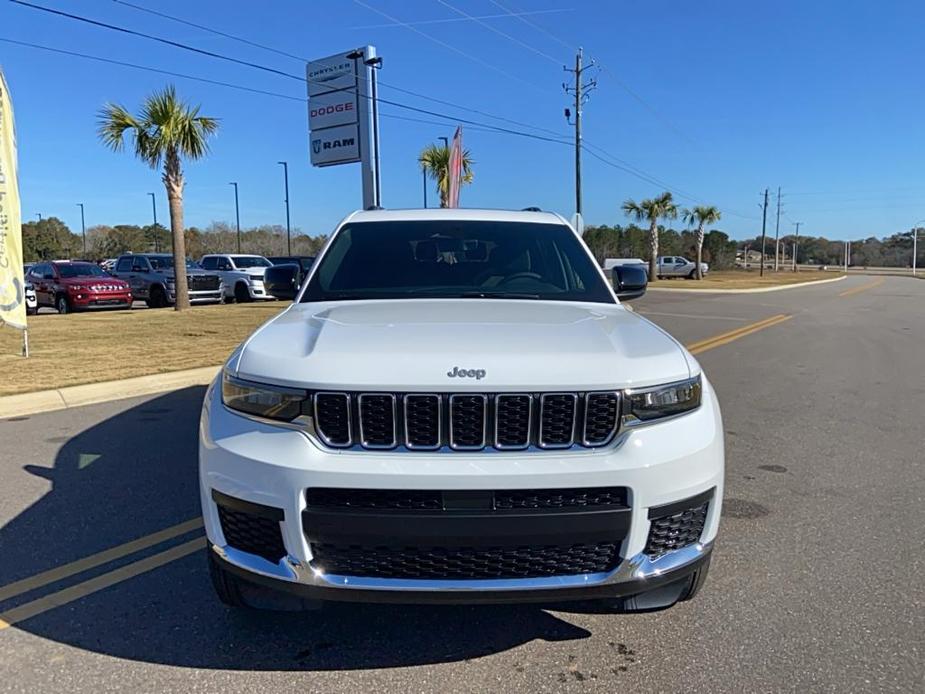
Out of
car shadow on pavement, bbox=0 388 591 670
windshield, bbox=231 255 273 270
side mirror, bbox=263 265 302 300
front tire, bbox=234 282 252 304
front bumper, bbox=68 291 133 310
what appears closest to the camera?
car shadow on pavement, bbox=0 388 591 670

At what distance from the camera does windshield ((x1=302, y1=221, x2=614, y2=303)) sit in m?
3.95

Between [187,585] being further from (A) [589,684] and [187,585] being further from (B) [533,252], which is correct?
(B) [533,252]

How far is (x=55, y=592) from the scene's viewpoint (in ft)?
10.7

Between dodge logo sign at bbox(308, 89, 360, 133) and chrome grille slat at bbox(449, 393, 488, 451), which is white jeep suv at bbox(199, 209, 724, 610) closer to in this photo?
chrome grille slat at bbox(449, 393, 488, 451)

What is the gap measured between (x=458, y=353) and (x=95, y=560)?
2.41 meters

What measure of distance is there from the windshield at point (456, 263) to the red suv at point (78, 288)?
1918 cm

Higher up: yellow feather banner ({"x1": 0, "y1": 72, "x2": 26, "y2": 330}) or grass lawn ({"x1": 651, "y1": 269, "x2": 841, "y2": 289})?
yellow feather banner ({"x1": 0, "y1": 72, "x2": 26, "y2": 330})

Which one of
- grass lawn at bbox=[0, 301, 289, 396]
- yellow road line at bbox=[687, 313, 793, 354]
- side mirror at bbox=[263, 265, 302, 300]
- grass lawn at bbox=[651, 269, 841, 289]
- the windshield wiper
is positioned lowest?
grass lawn at bbox=[651, 269, 841, 289]

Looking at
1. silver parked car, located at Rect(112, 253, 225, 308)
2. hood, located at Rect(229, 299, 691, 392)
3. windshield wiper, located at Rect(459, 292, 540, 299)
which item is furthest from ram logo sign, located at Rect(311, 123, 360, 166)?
hood, located at Rect(229, 299, 691, 392)

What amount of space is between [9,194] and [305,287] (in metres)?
8.04

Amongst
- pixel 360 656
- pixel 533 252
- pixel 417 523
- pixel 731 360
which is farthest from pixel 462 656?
pixel 731 360

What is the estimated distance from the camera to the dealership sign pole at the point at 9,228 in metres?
9.62

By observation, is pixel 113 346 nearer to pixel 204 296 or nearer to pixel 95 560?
pixel 95 560

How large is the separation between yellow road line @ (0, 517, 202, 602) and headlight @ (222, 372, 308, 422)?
5.20 feet
